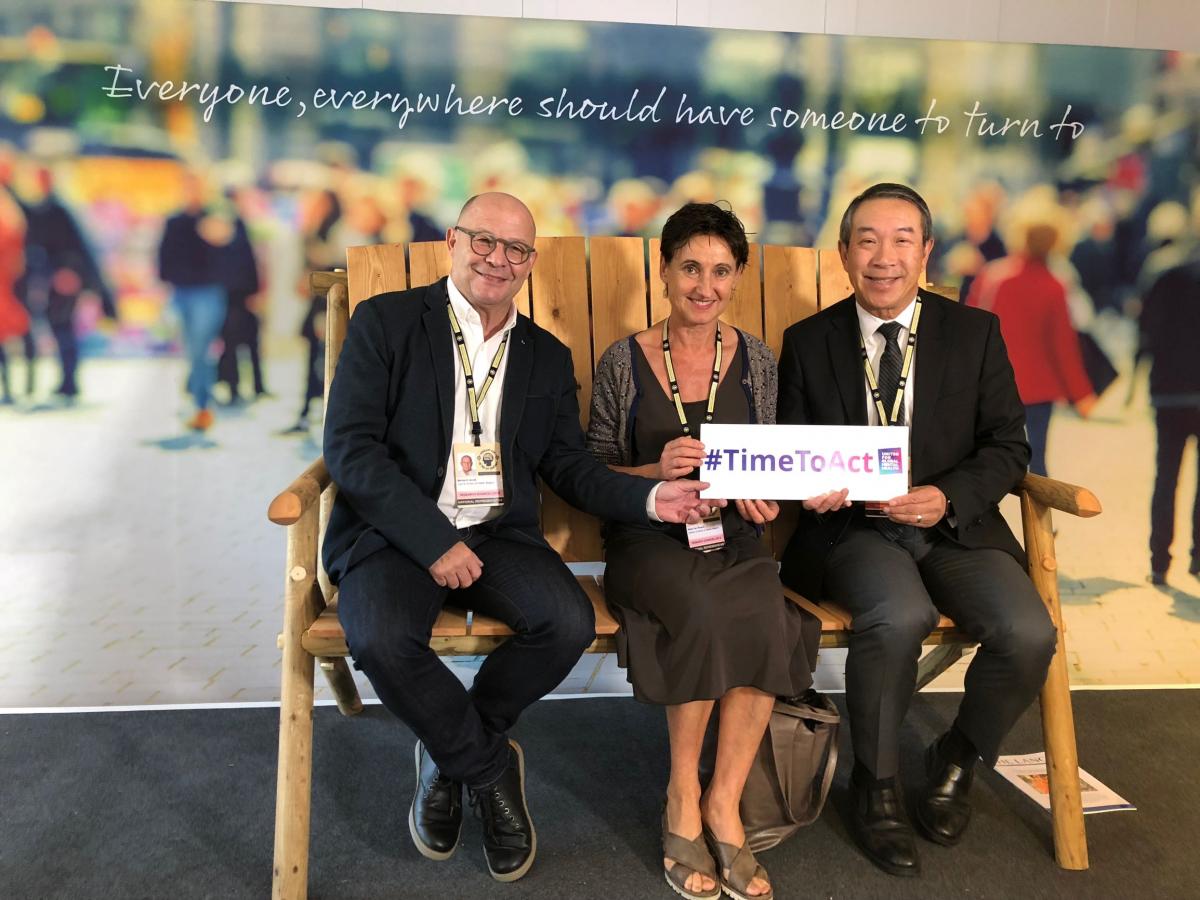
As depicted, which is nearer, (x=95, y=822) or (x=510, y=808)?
(x=510, y=808)

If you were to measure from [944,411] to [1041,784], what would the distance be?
1166mm

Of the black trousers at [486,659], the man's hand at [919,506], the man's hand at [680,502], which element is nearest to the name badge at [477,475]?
the black trousers at [486,659]

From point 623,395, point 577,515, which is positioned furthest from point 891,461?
point 577,515

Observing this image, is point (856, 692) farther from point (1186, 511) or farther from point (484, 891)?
point (1186, 511)

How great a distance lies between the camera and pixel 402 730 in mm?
2836

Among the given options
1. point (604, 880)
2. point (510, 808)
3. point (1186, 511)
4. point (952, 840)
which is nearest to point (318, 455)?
point (510, 808)

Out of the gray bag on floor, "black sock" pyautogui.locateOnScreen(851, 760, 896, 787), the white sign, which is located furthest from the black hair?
"black sock" pyautogui.locateOnScreen(851, 760, 896, 787)

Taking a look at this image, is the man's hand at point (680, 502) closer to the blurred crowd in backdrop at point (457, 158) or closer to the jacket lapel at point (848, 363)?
the jacket lapel at point (848, 363)

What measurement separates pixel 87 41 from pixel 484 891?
2.87m

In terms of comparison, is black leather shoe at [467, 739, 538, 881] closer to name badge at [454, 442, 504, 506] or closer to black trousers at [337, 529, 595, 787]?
black trousers at [337, 529, 595, 787]

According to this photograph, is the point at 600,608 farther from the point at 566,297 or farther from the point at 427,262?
the point at 427,262

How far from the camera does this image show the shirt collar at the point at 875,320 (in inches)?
94.0

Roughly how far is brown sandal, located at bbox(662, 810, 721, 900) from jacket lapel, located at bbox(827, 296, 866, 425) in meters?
1.18

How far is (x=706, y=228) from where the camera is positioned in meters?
2.27
